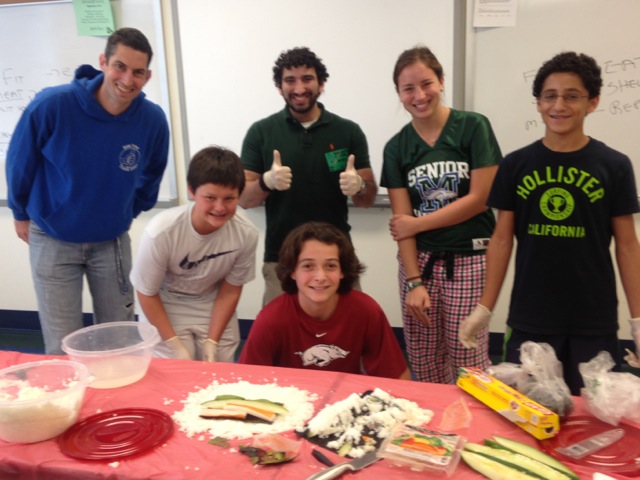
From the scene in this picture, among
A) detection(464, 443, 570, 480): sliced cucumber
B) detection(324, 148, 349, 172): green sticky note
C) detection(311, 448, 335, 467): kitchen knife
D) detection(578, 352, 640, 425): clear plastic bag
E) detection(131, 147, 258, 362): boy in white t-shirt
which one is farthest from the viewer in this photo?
detection(324, 148, 349, 172): green sticky note

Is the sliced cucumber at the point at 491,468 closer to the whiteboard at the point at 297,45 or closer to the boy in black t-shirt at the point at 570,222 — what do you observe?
the boy in black t-shirt at the point at 570,222

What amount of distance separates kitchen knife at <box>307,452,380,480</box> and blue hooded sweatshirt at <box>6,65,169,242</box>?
1.73 meters

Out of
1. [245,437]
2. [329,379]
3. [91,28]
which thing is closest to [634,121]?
[329,379]

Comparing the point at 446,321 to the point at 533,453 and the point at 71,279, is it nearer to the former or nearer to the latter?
the point at 533,453

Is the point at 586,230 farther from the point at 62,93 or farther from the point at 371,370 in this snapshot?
the point at 62,93

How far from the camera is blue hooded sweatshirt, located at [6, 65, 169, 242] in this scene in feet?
7.75

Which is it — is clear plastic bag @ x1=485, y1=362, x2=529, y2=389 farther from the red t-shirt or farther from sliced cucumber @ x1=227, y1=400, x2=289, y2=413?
sliced cucumber @ x1=227, y1=400, x2=289, y2=413

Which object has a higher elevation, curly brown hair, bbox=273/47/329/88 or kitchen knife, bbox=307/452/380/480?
curly brown hair, bbox=273/47/329/88

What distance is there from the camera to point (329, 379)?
63.4 inches

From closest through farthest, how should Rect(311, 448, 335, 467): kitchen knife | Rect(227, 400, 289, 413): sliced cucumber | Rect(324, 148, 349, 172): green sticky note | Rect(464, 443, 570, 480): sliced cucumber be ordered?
Rect(464, 443, 570, 480): sliced cucumber → Rect(311, 448, 335, 467): kitchen knife → Rect(227, 400, 289, 413): sliced cucumber → Rect(324, 148, 349, 172): green sticky note

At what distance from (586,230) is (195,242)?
1394 mm

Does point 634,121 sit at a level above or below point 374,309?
above

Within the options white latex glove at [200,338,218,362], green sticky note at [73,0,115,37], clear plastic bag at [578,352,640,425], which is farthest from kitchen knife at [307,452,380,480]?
green sticky note at [73,0,115,37]

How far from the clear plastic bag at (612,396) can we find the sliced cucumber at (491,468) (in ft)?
1.13
